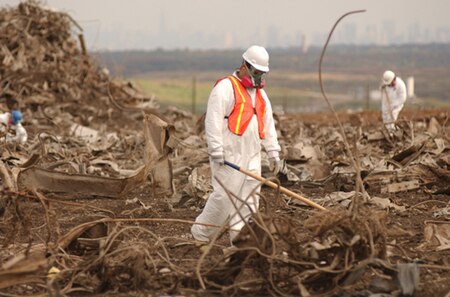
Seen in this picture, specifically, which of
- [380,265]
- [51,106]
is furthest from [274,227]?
[51,106]

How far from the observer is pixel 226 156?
8.56 meters

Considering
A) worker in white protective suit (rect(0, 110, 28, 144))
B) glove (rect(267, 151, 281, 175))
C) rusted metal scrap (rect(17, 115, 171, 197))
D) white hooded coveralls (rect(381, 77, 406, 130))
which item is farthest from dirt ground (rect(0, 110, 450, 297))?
white hooded coveralls (rect(381, 77, 406, 130))

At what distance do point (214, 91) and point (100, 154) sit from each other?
681 cm

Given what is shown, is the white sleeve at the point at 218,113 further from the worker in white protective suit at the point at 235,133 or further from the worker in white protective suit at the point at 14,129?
the worker in white protective suit at the point at 14,129

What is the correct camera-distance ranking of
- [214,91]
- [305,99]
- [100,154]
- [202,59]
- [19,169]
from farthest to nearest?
Result: [202,59] → [305,99] → [100,154] → [19,169] → [214,91]

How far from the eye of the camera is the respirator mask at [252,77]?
8.53 metres

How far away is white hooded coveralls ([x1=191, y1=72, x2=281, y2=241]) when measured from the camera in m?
8.41

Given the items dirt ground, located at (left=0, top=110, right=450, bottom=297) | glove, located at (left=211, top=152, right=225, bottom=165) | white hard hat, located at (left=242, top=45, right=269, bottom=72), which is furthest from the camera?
white hard hat, located at (left=242, top=45, right=269, bottom=72)

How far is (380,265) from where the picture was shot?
21.2 feet

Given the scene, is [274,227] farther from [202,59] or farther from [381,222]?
[202,59]

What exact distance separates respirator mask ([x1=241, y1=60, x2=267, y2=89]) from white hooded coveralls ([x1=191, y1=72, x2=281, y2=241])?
0.09 m

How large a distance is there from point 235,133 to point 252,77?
0.51 m

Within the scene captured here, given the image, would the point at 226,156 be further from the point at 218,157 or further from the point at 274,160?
the point at 274,160

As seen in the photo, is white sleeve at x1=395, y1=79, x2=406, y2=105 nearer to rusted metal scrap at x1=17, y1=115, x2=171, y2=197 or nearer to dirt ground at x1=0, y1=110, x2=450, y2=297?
rusted metal scrap at x1=17, y1=115, x2=171, y2=197
